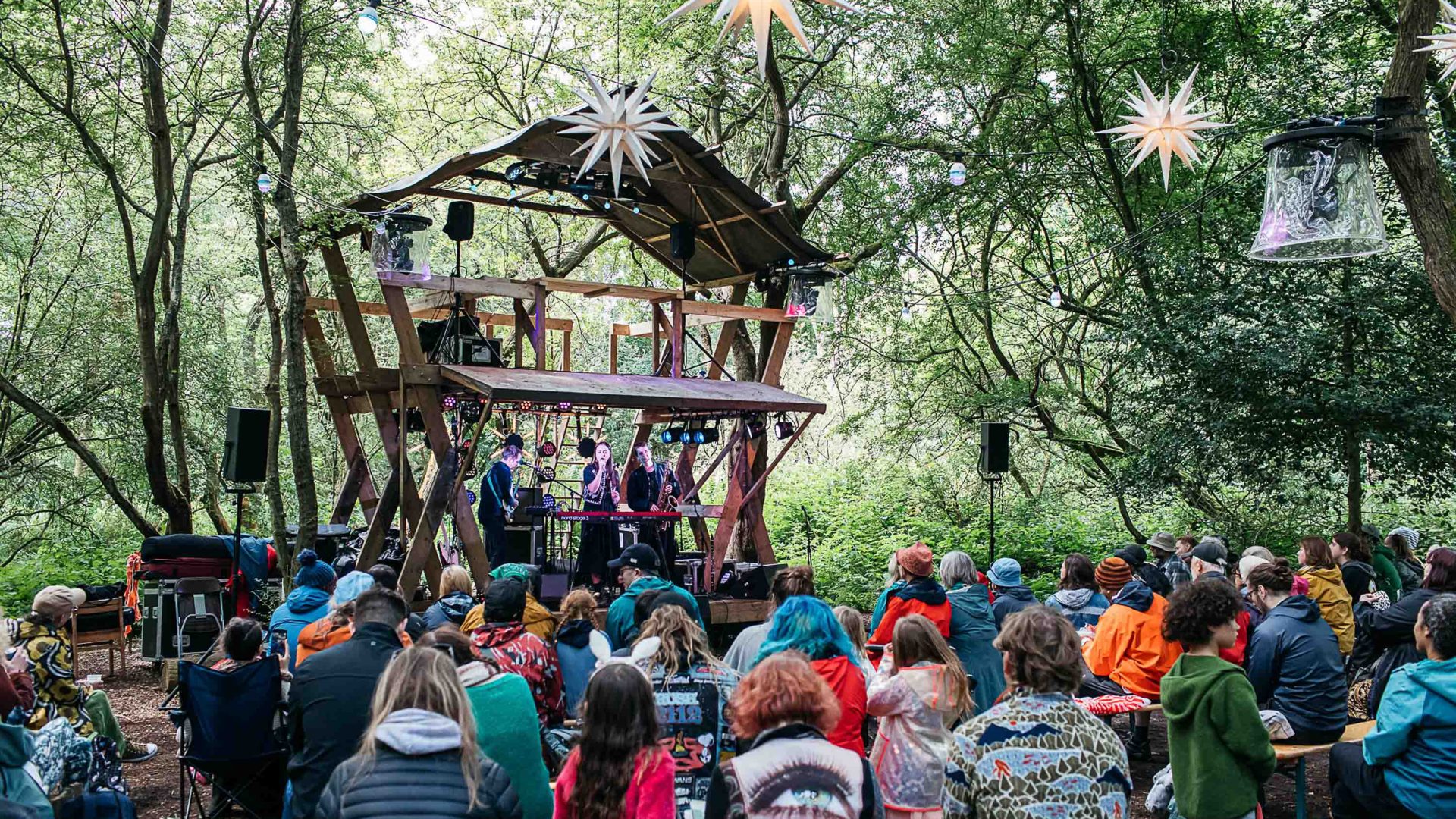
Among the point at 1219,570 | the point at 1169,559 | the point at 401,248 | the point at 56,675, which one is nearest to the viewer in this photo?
the point at 56,675

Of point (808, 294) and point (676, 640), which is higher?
point (808, 294)

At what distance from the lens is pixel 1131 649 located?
6281 millimetres

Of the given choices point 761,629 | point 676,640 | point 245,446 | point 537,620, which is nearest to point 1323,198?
point 761,629

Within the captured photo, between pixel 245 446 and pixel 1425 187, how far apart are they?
7786mm

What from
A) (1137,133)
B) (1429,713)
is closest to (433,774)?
(1429,713)

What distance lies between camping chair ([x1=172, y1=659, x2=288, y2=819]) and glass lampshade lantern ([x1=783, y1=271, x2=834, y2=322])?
7.95 meters

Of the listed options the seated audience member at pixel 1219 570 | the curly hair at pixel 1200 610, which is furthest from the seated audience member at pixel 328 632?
the seated audience member at pixel 1219 570

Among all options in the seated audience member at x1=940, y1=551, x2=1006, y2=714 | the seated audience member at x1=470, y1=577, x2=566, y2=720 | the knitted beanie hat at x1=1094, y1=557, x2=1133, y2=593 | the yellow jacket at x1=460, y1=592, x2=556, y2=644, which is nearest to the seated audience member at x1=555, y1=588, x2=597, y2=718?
the seated audience member at x1=470, y1=577, x2=566, y2=720

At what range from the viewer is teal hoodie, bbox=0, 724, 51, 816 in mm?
3127

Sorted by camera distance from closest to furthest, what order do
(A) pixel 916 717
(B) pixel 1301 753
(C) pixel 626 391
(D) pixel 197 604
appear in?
1. (A) pixel 916 717
2. (B) pixel 1301 753
3. (D) pixel 197 604
4. (C) pixel 626 391

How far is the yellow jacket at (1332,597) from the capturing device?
636 centimetres

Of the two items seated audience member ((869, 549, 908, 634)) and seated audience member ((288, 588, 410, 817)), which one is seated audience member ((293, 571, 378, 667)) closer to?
seated audience member ((288, 588, 410, 817))

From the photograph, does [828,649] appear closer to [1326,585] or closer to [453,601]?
[453,601]

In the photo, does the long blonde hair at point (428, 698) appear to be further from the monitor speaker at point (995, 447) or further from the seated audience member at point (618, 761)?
the monitor speaker at point (995, 447)
